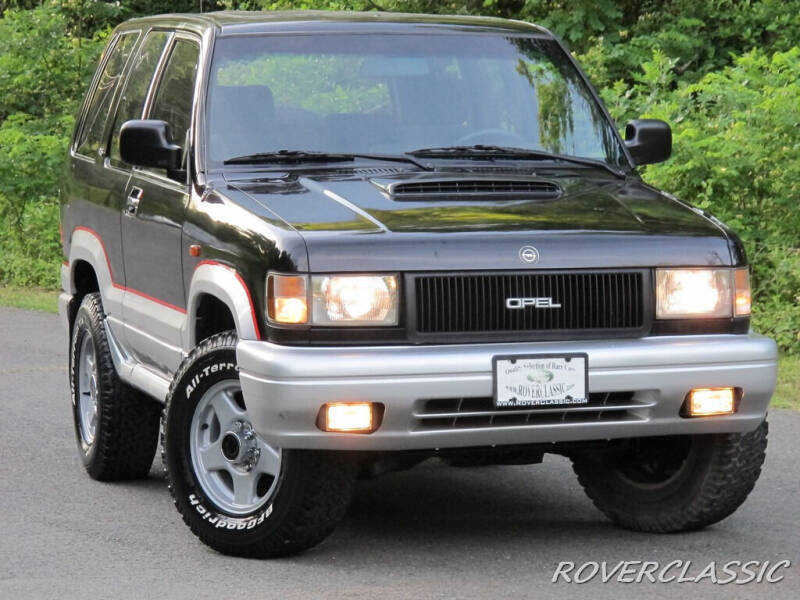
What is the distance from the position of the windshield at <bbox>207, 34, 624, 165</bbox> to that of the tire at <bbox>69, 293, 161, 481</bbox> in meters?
1.43

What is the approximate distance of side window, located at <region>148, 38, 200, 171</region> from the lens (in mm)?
6887

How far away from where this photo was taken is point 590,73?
1598 centimetres

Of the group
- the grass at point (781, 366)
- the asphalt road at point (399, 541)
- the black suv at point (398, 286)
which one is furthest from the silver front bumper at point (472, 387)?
the grass at point (781, 366)

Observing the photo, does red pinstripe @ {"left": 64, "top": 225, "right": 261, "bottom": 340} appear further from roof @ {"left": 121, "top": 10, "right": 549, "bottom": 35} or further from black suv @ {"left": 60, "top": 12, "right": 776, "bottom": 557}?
roof @ {"left": 121, "top": 10, "right": 549, "bottom": 35}

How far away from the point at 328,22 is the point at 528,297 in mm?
1974

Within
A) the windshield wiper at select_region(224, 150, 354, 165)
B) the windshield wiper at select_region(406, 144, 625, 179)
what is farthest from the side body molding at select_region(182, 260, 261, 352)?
the windshield wiper at select_region(406, 144, 625, 179)

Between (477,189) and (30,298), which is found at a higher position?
(477,189)

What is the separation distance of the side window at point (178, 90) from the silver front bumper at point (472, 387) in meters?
1.59

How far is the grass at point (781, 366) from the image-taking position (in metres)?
9.66

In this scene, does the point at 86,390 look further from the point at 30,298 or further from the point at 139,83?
the point at 30,298

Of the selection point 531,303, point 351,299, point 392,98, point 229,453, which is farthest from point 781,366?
point 351,299

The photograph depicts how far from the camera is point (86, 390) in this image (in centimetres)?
795

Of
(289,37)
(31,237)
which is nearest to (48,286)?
(31,237)

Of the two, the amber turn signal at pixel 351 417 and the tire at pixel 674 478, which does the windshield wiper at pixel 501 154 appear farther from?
the amber turn signal at pixel 351 417
